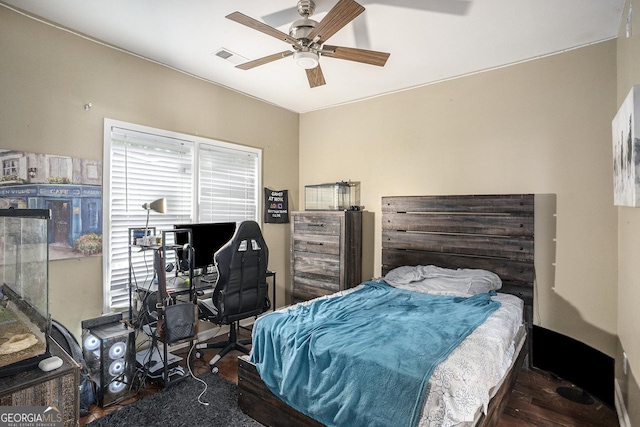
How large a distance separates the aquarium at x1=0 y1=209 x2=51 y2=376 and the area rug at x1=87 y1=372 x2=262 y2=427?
1.08 meters

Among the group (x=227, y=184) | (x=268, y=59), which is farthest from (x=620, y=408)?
(x=227, y=184)

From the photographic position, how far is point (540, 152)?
2998 millimetres

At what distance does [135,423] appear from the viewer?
2.20 meters

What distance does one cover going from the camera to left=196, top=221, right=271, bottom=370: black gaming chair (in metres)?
2.89

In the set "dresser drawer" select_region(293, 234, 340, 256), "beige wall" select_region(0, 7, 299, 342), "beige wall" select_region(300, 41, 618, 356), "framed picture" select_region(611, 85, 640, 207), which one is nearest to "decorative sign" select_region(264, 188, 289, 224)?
"dresser drawer" select_region(293, 234, 340, 256)

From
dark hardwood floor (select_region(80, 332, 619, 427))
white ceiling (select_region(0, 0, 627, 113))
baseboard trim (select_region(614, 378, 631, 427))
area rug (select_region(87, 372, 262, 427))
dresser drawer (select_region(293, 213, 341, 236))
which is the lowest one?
dark hardwood floor (select_region(80, 332, 619, 427))

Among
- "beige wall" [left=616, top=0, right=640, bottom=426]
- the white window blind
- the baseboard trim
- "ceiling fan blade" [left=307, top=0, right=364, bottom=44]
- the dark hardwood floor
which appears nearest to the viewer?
"ceiling fan blade" [left=307, top=0, right=364, bottom=44]

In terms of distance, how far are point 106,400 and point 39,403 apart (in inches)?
47.7

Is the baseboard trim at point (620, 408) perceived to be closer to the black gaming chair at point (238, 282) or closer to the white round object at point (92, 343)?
the black gaming chair at point (238, 282)

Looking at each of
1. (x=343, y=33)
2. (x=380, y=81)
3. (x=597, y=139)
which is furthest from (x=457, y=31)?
(x=597, y=139)

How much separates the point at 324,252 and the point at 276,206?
0.92m

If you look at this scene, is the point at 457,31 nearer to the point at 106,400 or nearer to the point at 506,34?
the point at 506,34

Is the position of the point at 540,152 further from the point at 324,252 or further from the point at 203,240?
the point at 203,240

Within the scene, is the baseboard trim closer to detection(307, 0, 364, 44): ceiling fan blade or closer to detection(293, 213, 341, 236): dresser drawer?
detection(293, 213, 341, 236): dresser drawer
